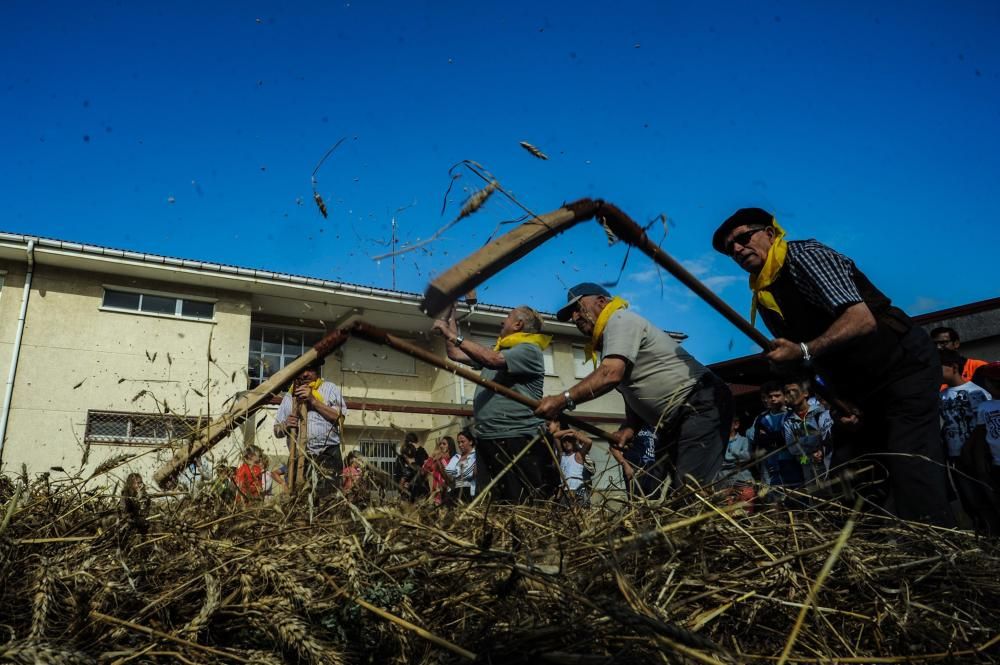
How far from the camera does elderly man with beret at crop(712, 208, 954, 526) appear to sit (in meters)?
Result: 2.38

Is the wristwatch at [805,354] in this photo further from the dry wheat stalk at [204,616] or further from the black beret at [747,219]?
the dry wheat stalk at [204,616]

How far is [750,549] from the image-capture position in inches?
62.7

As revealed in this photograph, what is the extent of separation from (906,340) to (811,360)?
38 centimetres

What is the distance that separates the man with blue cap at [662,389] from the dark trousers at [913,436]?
698 mm

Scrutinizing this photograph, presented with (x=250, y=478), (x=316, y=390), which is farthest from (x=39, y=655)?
(x=316, y=390)

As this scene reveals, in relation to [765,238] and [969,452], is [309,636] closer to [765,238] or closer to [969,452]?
[765,238]

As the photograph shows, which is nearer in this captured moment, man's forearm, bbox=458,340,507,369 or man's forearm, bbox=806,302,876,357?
man's forearm, bbox=806,302,876,357

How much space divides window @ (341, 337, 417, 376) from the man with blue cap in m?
11.5

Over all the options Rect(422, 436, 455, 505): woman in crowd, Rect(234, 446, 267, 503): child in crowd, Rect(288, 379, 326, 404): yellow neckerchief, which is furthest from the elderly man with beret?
Rect(288, 379, 326, 404): yellow neckerchief

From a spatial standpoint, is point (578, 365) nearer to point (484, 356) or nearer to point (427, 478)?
point (484, 356)

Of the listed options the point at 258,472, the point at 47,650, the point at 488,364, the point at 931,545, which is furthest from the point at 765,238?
the point at 47,650

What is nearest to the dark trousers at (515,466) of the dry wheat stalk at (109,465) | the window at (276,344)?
the dry wheat stalk at (109,465)

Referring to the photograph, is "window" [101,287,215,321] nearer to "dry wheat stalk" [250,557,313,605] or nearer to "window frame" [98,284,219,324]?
"window frame" [98,284,219,324]

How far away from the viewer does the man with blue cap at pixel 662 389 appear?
3154mm
